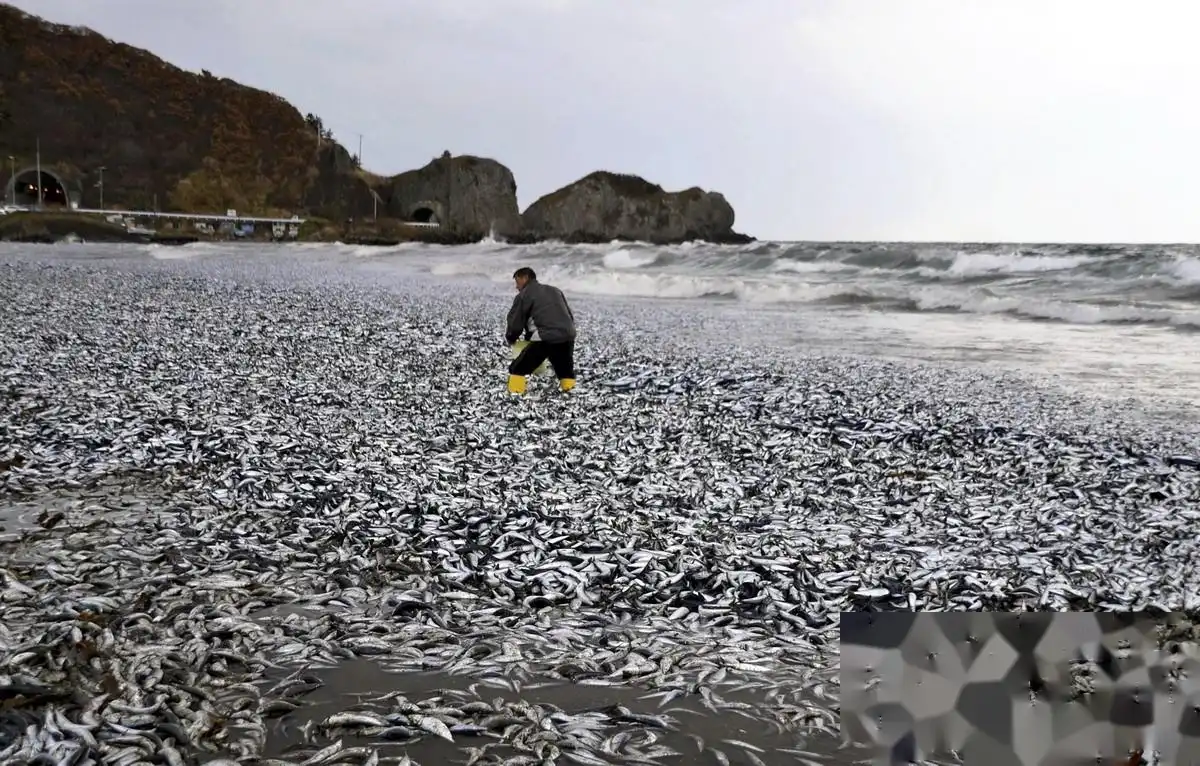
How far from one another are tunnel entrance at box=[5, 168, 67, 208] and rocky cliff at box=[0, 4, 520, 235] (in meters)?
0.52

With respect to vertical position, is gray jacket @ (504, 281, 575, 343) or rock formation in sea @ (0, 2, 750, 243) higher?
rock formation in sea @ (0, 2, 750, 243)

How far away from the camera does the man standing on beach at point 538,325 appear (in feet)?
45.1

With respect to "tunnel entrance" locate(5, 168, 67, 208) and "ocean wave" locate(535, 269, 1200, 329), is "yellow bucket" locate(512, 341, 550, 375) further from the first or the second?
"tunnel entrance" locate(5, 168, 67, 208)

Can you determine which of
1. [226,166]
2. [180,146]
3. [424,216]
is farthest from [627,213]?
[180,146]

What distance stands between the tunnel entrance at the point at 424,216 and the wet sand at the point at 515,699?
13795cm

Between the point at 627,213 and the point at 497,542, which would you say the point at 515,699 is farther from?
the point at 627,213

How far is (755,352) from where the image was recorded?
20.2 metres

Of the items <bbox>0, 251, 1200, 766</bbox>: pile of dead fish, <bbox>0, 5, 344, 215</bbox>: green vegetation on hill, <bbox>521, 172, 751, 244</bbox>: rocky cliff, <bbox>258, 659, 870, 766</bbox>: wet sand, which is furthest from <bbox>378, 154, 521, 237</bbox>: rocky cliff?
<bbox>258, 659, 870, 766</bbox>: wet sand

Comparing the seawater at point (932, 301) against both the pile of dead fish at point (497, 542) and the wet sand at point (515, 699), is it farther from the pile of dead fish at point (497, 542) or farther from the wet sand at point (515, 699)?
the wet sand at point (515, 699)

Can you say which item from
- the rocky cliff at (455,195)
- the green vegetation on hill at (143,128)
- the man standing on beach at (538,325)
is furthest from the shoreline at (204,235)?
the man standing on beach at (538,325)

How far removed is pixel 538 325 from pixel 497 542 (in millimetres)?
6743

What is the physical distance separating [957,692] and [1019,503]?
7.74 metres

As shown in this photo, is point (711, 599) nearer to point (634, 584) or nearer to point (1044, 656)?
point (634, 584)

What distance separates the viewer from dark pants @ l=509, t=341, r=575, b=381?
45.5 feet
